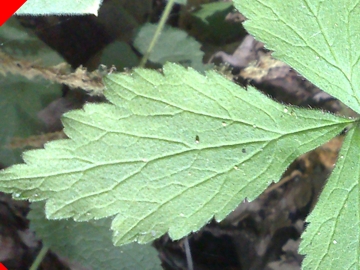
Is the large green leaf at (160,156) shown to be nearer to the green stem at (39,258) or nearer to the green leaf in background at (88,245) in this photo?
the green leaf in background at (88,245)

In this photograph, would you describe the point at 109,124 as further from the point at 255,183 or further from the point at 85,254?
the point at 85,254

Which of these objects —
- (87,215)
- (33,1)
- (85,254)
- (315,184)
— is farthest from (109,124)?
(315,184)

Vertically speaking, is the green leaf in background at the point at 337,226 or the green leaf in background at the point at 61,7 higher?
the green leaf in background at the point at 61,7

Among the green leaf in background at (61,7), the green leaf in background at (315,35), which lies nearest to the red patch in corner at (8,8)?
the green leaf in background at (61,7)

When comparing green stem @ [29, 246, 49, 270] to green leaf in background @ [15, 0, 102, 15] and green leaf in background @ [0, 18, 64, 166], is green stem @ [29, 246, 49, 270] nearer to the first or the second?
green leaf in background @ [0, 18, 64, 166]

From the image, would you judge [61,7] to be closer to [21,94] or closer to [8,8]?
[8,8]

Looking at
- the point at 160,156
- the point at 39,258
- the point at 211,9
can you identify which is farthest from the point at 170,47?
the point at 39,258
